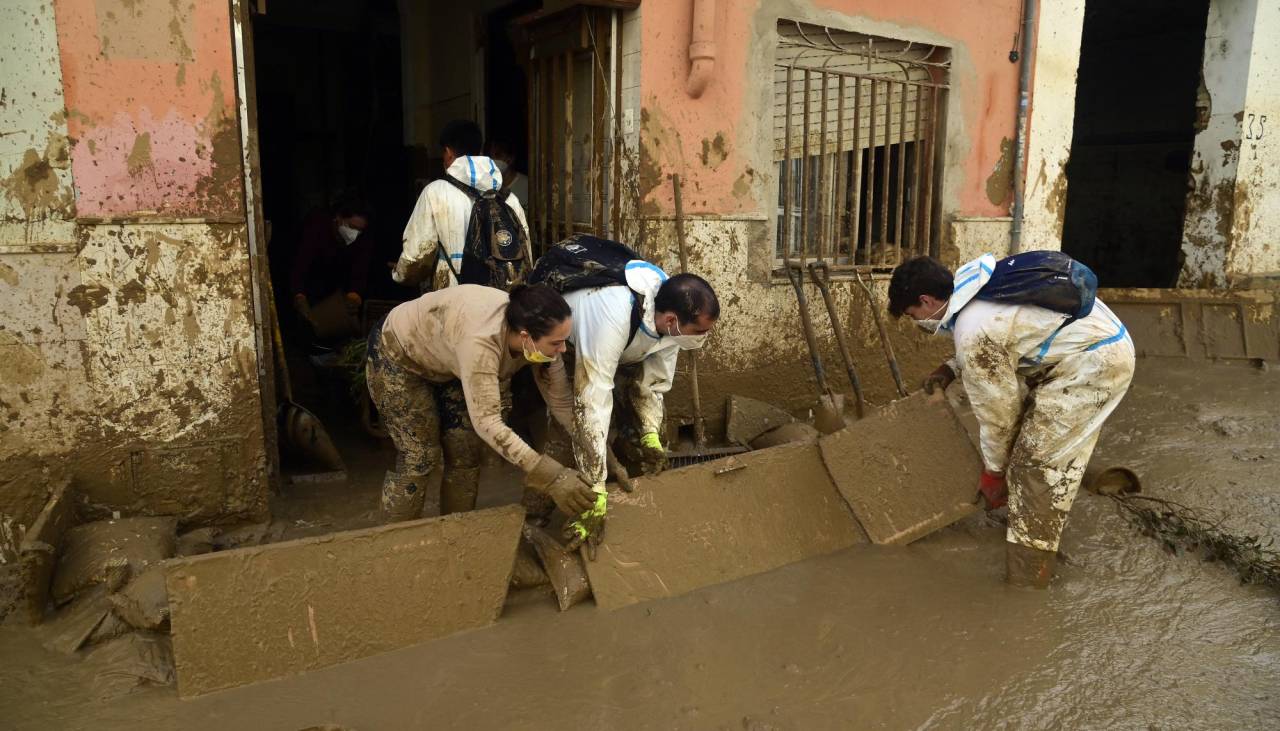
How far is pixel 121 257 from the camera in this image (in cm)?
363

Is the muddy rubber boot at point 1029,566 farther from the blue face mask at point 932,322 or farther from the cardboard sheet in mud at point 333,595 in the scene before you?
the cardboard sheet in mud at point 333,595

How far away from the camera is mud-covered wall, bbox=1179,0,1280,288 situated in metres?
7.17

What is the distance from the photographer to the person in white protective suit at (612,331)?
335 cm

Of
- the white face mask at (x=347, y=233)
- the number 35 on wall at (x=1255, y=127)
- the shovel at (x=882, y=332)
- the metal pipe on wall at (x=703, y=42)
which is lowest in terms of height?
the shovel at (x=882, y=332)

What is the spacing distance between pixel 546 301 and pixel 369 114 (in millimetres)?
6701

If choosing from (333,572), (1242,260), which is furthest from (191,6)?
(1242,260)

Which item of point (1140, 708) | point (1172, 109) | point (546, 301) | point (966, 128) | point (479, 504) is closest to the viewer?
point (1140, 708)

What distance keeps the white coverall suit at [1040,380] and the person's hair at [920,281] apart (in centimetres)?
7

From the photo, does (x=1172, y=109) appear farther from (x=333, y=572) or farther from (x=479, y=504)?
(x=333, y=572)

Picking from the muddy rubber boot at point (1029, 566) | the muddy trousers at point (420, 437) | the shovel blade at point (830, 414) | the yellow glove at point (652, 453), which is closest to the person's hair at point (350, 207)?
the muddy trousers at point (420, 437)

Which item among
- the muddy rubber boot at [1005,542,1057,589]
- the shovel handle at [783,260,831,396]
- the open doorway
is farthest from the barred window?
the muddy rubber boot at [1005,542,1057,589]

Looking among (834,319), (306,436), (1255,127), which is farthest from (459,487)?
(1255,127)

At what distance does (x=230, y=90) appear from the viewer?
3744 mm

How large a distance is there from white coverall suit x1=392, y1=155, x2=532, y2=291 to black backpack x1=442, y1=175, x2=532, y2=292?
0.03 metres
